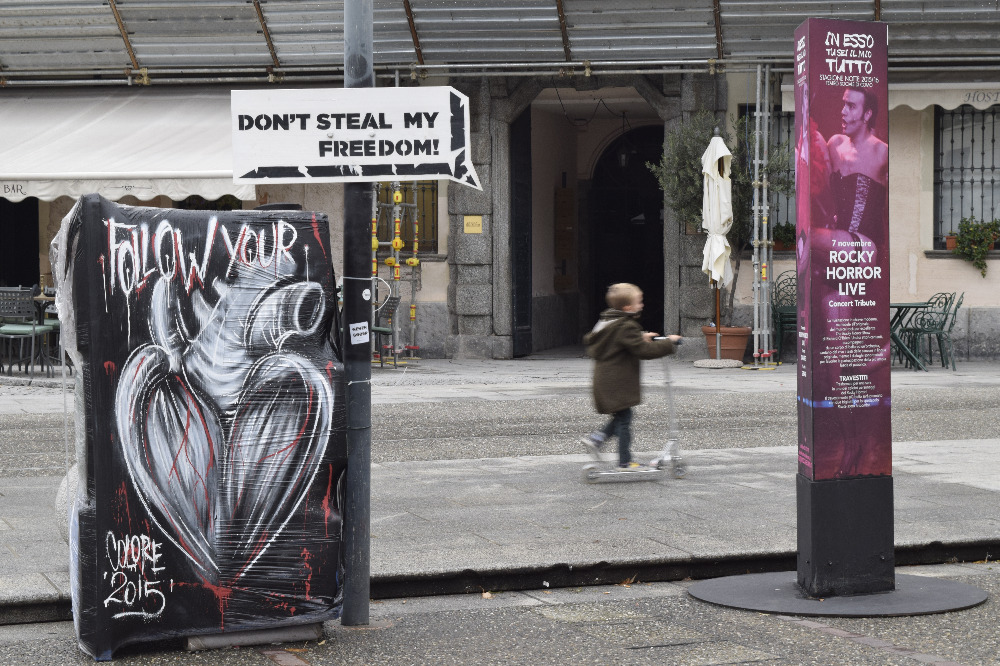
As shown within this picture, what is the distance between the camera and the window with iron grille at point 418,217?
18.1 meters

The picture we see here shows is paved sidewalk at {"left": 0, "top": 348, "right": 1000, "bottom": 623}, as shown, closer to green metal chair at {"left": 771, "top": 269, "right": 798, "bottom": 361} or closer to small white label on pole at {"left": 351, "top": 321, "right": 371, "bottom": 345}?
small white label on pole at {"left": 351, "top": 321, "right": 371, "bottom": 345}

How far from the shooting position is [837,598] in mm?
5426

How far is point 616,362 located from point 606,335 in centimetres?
18

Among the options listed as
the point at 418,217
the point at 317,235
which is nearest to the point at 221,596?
the point at 317,235

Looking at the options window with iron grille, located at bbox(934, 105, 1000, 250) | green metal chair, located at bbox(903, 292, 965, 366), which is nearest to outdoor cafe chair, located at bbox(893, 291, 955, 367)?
green metal chair, located at bbox(903, 292, 965, 366)

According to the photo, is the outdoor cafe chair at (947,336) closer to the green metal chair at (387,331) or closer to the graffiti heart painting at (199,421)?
the green metal chair at (387,331)

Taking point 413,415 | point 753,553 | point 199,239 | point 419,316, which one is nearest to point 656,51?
point 419,316

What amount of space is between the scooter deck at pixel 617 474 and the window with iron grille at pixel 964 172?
34.5ft

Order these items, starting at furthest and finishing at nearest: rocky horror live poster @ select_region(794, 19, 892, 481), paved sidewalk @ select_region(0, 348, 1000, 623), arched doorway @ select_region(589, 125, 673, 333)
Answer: arched doorway @ select_region(589, 125, 673, 333) < paved sidewalk @ select_region(0, 348, 1000, 623) < rocky horror live poster @ select_region(794, 19, 892, 481)

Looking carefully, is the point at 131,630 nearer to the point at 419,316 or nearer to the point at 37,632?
the point at 37,632

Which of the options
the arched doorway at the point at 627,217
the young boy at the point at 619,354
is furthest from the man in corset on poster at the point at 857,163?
the arched doorway at the point at 627,217

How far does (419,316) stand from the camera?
1822 cm

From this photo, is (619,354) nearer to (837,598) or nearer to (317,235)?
(837,598)

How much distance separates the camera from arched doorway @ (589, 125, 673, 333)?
22.4 meters
